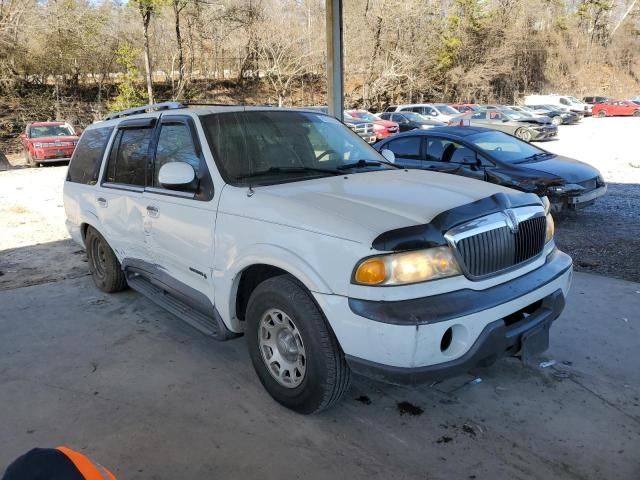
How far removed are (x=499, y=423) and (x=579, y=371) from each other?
96cm

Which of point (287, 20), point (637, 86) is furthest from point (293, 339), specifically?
point (637, 86)

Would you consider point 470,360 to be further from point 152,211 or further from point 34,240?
point 34,240

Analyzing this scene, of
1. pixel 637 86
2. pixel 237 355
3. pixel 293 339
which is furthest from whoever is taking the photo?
pixel 637 86

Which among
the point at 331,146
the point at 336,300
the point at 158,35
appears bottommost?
the point at 336,300

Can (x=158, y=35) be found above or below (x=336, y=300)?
above

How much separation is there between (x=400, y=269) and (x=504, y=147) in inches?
272

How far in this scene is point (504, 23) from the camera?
51.3 metres

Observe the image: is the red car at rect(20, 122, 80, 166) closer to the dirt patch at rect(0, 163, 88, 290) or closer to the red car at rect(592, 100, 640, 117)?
the dirt patch at rect(0, 163, 88, 290)

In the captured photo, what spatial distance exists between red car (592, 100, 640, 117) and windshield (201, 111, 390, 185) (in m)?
42.4

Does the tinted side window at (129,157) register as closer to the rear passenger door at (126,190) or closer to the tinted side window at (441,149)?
the rear passenger door at (126,190)

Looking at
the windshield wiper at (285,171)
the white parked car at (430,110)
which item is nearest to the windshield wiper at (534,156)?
the windshield wiper at (285,171)

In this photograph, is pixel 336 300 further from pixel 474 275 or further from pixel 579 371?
pixel 579 371

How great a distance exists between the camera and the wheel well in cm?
323

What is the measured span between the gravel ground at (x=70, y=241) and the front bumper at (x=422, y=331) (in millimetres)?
3707
